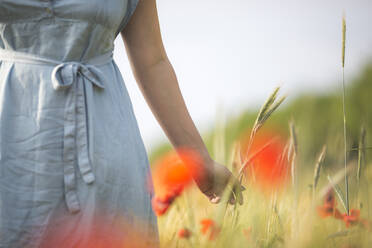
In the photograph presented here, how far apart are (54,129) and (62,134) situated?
0.9 inches

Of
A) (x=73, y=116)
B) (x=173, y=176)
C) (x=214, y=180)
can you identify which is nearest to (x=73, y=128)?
(x=73, y=116)

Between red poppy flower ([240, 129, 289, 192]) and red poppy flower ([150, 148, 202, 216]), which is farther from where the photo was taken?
red poppy flower ([240, 129, 289, 192])

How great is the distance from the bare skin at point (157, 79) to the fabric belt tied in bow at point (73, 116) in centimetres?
23

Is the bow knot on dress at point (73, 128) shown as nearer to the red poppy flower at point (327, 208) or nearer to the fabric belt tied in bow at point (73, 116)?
the fabric belt tied in bow at point (73, 116)

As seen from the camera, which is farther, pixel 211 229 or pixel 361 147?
pixel 361 147

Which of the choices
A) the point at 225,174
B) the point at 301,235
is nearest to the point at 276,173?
the point at 225,174

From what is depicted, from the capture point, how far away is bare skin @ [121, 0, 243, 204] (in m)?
1.33

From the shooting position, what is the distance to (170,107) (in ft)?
4.39

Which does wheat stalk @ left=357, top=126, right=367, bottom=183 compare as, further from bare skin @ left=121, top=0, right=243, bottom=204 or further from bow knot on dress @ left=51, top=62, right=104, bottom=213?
bow knot on dress @ left=51, top=62, right=104, bottom=213

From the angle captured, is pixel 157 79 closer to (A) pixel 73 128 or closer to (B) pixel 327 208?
(A) pixel 73 128

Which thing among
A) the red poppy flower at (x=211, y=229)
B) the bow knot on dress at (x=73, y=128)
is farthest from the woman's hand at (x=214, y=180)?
the bow knot on dress at (x=73, y=128)

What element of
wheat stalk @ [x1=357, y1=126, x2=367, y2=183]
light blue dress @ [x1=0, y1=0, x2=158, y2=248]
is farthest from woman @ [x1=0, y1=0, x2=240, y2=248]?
wheat stalk @ [x1=357, y1=126, x2=367, y2=183]

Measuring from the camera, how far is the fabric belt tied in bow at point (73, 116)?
1105mm

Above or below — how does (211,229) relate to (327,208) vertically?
above
